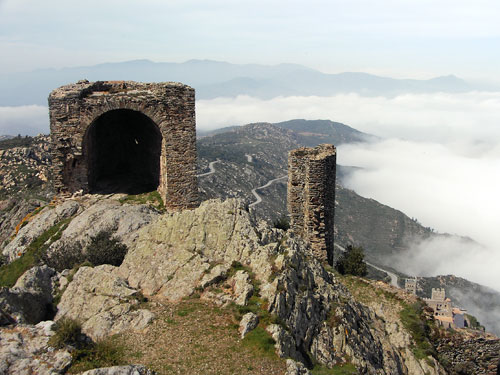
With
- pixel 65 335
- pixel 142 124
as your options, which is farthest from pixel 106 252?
pixel 142 124

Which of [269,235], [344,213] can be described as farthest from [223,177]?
[269,235]

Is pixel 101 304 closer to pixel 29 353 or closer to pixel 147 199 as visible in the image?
pixel 29 353

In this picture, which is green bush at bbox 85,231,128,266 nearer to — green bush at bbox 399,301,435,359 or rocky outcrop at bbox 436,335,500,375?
green bush at bbox 399,301,435,359

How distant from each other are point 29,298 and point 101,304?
171cm

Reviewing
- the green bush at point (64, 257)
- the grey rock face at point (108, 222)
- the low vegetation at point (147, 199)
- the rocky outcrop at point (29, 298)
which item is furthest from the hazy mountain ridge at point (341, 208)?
the rocky outcrop at point (29, 298)

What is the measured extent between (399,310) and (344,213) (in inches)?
3533

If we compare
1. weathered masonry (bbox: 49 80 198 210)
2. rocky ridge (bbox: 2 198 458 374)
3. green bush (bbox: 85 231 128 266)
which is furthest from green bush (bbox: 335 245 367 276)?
green bush (bbox: 85 231 128 266)

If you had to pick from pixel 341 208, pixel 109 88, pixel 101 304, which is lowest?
pixel 341 208

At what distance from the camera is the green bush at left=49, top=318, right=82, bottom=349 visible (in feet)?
28.7

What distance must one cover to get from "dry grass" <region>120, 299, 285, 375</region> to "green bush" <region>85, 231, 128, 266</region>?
3578mm

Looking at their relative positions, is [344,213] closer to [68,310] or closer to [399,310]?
[399,310]

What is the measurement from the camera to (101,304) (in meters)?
11.4

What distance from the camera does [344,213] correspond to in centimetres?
10650

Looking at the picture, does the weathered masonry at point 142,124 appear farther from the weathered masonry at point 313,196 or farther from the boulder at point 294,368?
the boulder at point 294,368
